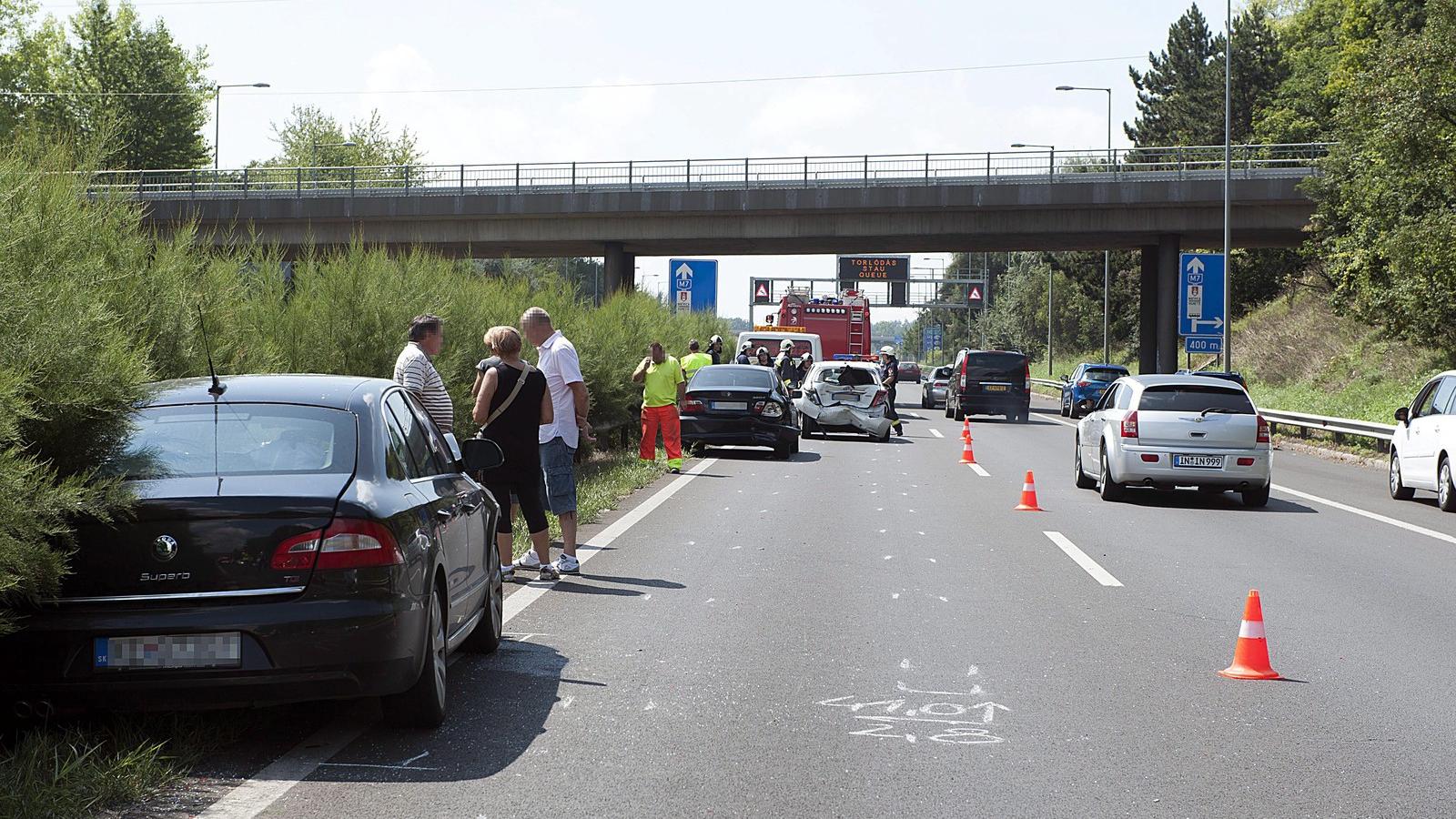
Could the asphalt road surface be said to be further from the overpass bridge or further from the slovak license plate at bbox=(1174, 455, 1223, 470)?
the overpass bridge

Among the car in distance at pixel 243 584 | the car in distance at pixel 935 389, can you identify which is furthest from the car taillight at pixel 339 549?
the car in distance at pixel 935 389

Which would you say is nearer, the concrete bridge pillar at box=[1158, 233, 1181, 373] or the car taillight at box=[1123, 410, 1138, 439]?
the car taillight at box=[1123, 410, 1138, 439]

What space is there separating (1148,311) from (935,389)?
7.63m

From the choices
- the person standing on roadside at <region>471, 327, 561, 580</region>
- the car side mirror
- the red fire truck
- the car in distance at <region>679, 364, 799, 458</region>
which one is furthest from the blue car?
the car side mirror

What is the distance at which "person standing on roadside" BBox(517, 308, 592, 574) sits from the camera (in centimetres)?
1082

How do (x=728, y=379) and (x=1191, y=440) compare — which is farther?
(x=728, y=379)

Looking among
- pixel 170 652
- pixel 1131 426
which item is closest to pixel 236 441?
pixel 170 652

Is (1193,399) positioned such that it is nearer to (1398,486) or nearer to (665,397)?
(1398,486)

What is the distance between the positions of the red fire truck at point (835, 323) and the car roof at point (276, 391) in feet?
135

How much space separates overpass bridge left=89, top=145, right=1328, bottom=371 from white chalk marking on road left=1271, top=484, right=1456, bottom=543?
2505cm

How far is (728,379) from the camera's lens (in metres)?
24.5

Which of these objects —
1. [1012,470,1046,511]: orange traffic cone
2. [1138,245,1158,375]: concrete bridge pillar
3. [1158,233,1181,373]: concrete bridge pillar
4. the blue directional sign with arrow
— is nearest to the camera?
[1012,470,1046,511]: orange traffic cone

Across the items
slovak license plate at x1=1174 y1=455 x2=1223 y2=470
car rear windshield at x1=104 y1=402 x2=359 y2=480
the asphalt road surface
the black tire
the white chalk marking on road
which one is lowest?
the white chalk marking on road

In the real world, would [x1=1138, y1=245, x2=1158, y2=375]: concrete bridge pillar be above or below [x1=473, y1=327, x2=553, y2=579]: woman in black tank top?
above
